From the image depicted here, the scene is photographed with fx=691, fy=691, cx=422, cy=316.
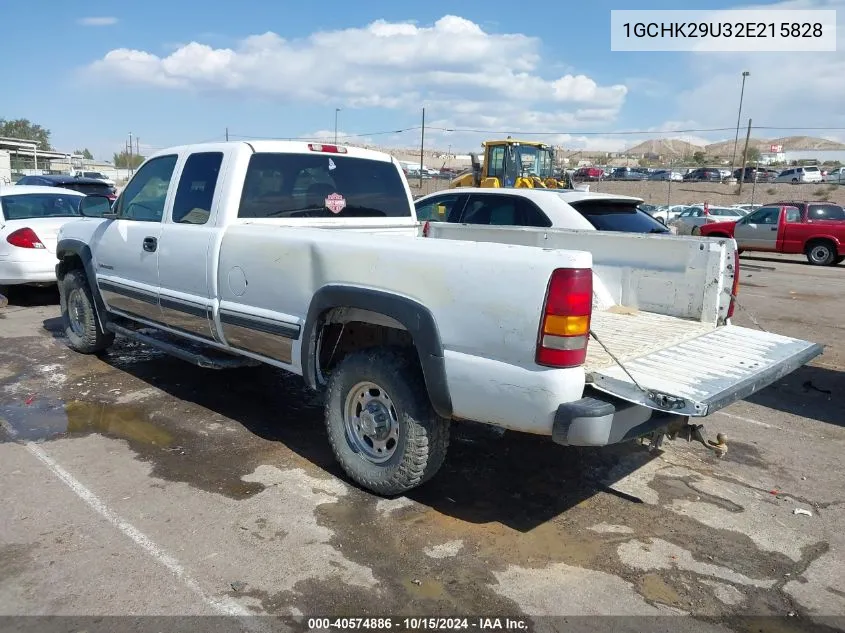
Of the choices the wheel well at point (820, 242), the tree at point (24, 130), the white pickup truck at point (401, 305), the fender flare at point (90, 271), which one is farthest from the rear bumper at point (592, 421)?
the tree at point (24, 130)

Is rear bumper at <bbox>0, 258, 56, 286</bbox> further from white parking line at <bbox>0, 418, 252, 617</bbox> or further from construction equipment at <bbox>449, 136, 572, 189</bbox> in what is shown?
construction equipment at <bbox>449, 136, 572, 189</bbox>

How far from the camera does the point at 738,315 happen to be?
32.0 ft

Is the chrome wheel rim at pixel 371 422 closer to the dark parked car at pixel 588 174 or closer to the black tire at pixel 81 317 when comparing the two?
the black tire at pixel 81 317

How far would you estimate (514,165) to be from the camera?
20.8 m

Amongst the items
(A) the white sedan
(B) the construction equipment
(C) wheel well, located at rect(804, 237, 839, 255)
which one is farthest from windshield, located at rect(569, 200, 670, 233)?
(C) wheel well, located at rect(804, 237, 839, 255)

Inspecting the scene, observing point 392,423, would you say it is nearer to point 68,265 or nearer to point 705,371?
point 705,371

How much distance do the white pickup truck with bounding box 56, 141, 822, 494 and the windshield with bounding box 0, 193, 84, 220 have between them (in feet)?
14.1

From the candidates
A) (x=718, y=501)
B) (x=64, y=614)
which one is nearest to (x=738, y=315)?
(x=718, y=501)

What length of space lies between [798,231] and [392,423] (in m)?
18.4

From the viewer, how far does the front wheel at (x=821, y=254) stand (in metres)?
18.3

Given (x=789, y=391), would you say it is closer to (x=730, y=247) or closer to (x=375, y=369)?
(x=730, y=247)

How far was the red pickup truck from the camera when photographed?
18281 mm

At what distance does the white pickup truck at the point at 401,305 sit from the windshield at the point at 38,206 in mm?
4297

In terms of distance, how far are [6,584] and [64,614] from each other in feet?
1.39
